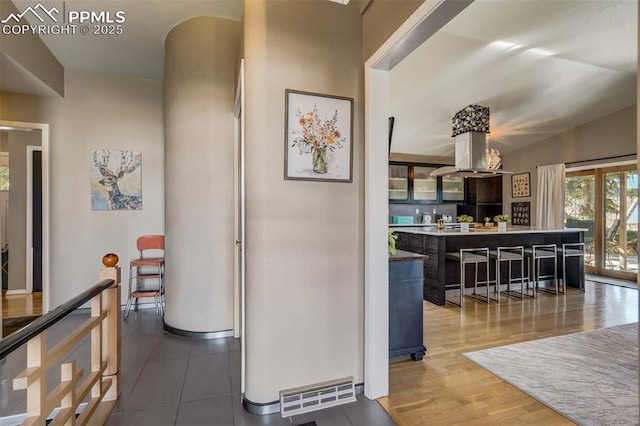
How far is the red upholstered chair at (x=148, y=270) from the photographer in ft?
12.4

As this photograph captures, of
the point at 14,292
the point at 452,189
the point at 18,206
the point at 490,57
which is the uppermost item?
the point at 490,57

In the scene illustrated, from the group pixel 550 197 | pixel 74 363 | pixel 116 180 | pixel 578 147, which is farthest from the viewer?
pixel 550 197

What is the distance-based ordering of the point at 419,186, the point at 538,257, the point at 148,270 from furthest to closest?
the point at 419,186 < the point at 538,257 < the point at 148,270

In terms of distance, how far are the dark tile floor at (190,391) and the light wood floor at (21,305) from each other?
175 centimetres

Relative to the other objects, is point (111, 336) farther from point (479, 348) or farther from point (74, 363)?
point (479, 348)

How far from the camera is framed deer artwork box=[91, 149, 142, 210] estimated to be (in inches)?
154

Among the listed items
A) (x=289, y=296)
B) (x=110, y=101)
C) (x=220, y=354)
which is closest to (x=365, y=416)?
(x=289, y=296)

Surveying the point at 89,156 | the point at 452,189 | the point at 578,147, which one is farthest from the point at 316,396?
the point at 578,147

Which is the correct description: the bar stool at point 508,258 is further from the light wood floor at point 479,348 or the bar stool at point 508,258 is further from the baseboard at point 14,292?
the baseboard at point 14,292

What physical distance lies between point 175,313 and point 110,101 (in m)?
2.76

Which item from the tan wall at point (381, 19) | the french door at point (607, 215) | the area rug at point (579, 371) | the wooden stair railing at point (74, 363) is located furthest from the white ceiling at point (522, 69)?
the wooden stair railing at point (74, 363)

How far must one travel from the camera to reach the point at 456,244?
4.63 metres

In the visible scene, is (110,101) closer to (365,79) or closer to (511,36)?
(365,79)

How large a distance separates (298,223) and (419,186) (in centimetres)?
579
